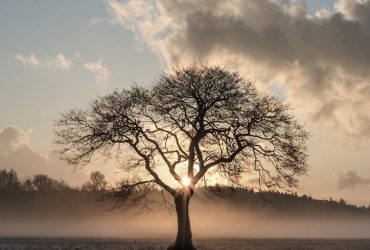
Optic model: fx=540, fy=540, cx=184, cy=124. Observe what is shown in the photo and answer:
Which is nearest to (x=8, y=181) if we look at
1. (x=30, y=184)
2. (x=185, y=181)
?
(x=30, y=184)

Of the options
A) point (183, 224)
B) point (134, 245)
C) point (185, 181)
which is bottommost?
point (134, 245)

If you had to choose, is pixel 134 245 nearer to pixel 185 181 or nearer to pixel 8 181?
pixel 185 181

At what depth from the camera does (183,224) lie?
44156 mm

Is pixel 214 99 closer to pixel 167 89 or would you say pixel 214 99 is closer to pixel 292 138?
pixel 167 89

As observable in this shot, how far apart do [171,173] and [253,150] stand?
739cm

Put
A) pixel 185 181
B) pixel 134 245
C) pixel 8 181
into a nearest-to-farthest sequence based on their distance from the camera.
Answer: pixel 134 245 < pixel 185 181 < pixel 8 181

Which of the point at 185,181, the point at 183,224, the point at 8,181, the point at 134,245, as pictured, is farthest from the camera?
the point at 8,181

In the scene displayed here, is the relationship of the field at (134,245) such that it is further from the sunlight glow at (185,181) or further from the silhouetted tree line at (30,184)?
the silhouetted tree line at (30,184)

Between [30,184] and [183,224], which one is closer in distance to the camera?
[183,224]

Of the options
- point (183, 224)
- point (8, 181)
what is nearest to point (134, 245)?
point (183, 224)

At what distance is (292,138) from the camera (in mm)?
45531

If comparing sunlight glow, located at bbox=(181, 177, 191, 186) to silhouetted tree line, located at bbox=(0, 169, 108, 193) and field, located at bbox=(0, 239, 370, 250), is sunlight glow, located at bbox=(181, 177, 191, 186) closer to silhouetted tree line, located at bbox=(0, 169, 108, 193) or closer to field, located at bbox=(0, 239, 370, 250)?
field, located at bbox=(0, 239, 370, 250)

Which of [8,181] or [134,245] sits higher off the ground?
[8,181]

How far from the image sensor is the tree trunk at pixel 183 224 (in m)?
43.1
